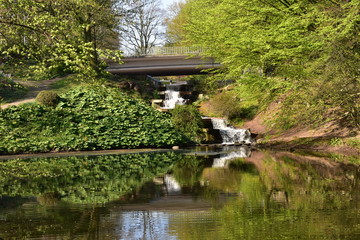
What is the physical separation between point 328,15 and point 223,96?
1748 centimetres

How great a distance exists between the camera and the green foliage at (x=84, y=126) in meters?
22.5

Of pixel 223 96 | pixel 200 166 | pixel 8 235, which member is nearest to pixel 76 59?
pixel 8 235

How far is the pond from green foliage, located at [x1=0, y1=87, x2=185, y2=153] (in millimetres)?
5184

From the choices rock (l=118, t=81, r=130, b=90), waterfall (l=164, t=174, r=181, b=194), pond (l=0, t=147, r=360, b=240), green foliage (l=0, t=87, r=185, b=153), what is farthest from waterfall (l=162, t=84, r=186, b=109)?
waterfall (l=164, t=174, r=181, b=194)

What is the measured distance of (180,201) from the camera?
973cm

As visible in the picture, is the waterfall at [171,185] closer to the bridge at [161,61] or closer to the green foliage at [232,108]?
the green foliage at [232,108]

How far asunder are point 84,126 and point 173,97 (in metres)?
20.5

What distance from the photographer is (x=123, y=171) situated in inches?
608

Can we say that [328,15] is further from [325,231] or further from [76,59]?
[325,231]

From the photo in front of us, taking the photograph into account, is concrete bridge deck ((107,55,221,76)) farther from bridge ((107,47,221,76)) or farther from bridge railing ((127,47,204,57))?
bridge railing ((127,47,204,57))

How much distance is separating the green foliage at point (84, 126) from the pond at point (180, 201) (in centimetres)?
518

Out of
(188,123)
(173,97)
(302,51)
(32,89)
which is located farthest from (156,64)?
(302,51)

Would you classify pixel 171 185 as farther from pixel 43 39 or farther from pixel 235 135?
pixel 235 135

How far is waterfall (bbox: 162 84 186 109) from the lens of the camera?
138ft
